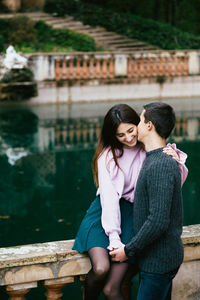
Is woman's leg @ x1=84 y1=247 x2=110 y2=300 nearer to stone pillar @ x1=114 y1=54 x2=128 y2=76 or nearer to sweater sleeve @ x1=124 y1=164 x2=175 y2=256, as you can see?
sweater sleeve @ x1=124 y1=164 x2=175 y2=256

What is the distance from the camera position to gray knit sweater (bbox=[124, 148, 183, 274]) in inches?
100

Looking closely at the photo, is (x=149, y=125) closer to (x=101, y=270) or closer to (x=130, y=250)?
(x=130, y=250)

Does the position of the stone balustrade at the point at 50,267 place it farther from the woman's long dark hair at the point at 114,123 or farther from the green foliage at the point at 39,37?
the green foliage at the point at 39,37

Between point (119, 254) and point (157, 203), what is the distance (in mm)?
384

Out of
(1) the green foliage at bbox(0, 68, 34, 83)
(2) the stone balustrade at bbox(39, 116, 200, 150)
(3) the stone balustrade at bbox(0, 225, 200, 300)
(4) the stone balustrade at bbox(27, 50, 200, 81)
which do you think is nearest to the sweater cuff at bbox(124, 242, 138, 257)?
(3) the stone balustrade at bbox(0, 225, 200, 300)

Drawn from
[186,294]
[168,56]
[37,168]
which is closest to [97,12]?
[168,56]

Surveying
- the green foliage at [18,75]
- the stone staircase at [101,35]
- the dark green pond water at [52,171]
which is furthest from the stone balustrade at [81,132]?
the stone staircase at [101,35]

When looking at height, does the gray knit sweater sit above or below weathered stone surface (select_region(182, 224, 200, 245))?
above

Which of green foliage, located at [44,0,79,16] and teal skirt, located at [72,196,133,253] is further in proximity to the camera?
green foliage, located at [44,0,79,16]

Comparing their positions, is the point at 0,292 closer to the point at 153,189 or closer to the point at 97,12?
the point at 153,189

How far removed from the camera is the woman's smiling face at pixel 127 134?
3115 millimetres

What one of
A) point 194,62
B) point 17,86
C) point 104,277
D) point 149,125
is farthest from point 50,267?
point 194,62

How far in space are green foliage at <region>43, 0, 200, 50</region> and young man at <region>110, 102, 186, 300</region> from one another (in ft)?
63.7

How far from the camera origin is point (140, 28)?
2306cm
